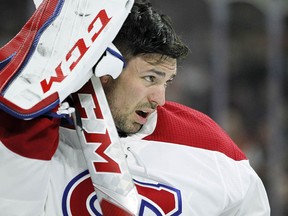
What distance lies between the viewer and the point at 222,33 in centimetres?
345

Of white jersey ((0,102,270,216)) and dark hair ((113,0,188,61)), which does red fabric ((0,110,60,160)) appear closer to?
white jersey ((0,102,270,216))

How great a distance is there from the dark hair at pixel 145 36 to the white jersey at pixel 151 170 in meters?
0.16

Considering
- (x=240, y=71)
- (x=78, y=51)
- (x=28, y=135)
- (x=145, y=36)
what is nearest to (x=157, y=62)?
(x=145, y=36)

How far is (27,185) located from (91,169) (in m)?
0.13

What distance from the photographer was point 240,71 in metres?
3.59

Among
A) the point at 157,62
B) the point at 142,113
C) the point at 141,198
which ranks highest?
the point at 157,62

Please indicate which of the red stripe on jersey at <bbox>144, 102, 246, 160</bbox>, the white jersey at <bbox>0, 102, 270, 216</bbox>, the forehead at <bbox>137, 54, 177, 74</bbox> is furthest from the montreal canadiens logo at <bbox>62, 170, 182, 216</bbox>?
the forehead at <bbox>137, 54, 177, 74</bbox>

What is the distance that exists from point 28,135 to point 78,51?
18 cm

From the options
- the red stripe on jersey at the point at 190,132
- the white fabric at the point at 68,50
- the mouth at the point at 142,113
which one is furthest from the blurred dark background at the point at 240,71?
the white fabric at the point at 68,50

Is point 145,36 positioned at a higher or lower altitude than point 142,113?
higher

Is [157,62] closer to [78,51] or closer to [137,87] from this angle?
[137,87]

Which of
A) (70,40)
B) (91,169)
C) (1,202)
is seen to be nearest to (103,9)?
A: (70,40)

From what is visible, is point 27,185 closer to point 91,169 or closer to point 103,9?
point 91,169

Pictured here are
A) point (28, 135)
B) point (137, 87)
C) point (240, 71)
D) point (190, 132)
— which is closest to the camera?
point (28, 135)
